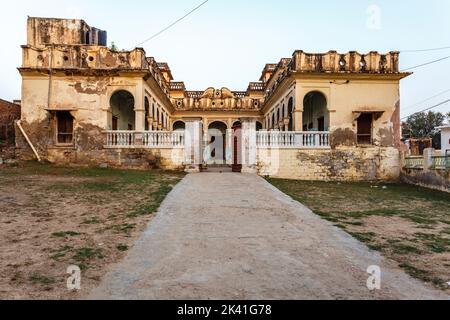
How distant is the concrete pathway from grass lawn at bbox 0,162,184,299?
36 cm

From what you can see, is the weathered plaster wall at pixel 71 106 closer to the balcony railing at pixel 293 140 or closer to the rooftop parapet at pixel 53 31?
the rooftop parapet at pixel 53 31

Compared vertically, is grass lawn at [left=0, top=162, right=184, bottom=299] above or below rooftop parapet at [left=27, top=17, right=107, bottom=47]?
below

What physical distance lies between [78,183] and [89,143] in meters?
5.51

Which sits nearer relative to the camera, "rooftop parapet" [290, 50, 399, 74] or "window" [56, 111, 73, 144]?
"rooftop parapet" [290, 50, 399, 74]

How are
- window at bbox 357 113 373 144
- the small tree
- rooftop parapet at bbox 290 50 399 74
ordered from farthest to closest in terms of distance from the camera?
the small tree < window at bbox 357 113 373 144 < rooftop parapet at bbox 290 50 399 74

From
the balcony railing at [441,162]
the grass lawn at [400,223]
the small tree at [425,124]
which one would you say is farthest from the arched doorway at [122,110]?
the small tree at [425,124]

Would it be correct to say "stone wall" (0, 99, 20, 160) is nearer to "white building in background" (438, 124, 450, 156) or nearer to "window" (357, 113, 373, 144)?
"window" (357, 113, 373, 144)

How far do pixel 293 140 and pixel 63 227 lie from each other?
11.0m

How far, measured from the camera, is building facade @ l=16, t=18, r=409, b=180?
14.2 metres

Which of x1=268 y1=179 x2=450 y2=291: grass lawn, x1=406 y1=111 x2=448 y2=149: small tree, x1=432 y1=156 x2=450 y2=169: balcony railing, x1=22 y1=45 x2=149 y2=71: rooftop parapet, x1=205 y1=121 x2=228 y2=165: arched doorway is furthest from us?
x1=406 y1=111 x2=448 y2=149: small tree

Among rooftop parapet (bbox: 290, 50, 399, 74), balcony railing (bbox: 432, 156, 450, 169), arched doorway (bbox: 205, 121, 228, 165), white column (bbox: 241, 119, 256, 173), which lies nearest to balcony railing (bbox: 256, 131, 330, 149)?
white column (bbox: 241, 119, 256, 173)

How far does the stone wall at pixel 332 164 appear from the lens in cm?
1409

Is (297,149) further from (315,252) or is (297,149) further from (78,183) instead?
(315,252)
